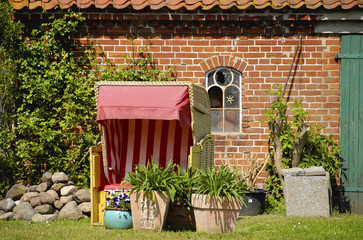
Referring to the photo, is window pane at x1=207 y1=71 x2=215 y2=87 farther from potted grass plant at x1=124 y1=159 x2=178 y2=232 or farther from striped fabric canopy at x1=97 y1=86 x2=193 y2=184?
potted grass plant at x1=124 y1=159 x2=178 y2=232

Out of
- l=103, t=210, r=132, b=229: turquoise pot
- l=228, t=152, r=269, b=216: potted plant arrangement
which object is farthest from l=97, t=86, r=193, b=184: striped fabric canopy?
l=228, t=152, r=269, b=216: potted plant arrangement

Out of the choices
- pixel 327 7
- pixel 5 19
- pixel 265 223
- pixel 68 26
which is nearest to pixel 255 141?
pixel 265 223

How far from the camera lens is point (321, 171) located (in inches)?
317

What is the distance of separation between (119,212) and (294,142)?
3.17 meters

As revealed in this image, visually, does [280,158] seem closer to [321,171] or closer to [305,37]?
[321,171]

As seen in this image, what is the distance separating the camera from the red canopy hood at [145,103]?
21.9 feet

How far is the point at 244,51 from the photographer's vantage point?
8906 millimetres

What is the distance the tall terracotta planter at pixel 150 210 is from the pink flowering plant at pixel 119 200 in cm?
31

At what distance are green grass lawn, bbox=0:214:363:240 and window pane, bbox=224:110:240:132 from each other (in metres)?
1.77

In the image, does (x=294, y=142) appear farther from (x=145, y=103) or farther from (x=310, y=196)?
(x=145, y=103)

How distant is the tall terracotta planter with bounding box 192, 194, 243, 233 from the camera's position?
20.4 ft

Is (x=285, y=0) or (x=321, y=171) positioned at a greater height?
(x=285, y=0)

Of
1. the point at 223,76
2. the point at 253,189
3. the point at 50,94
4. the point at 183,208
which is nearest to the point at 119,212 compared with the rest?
the point at 183,208

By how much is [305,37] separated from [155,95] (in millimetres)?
3383
